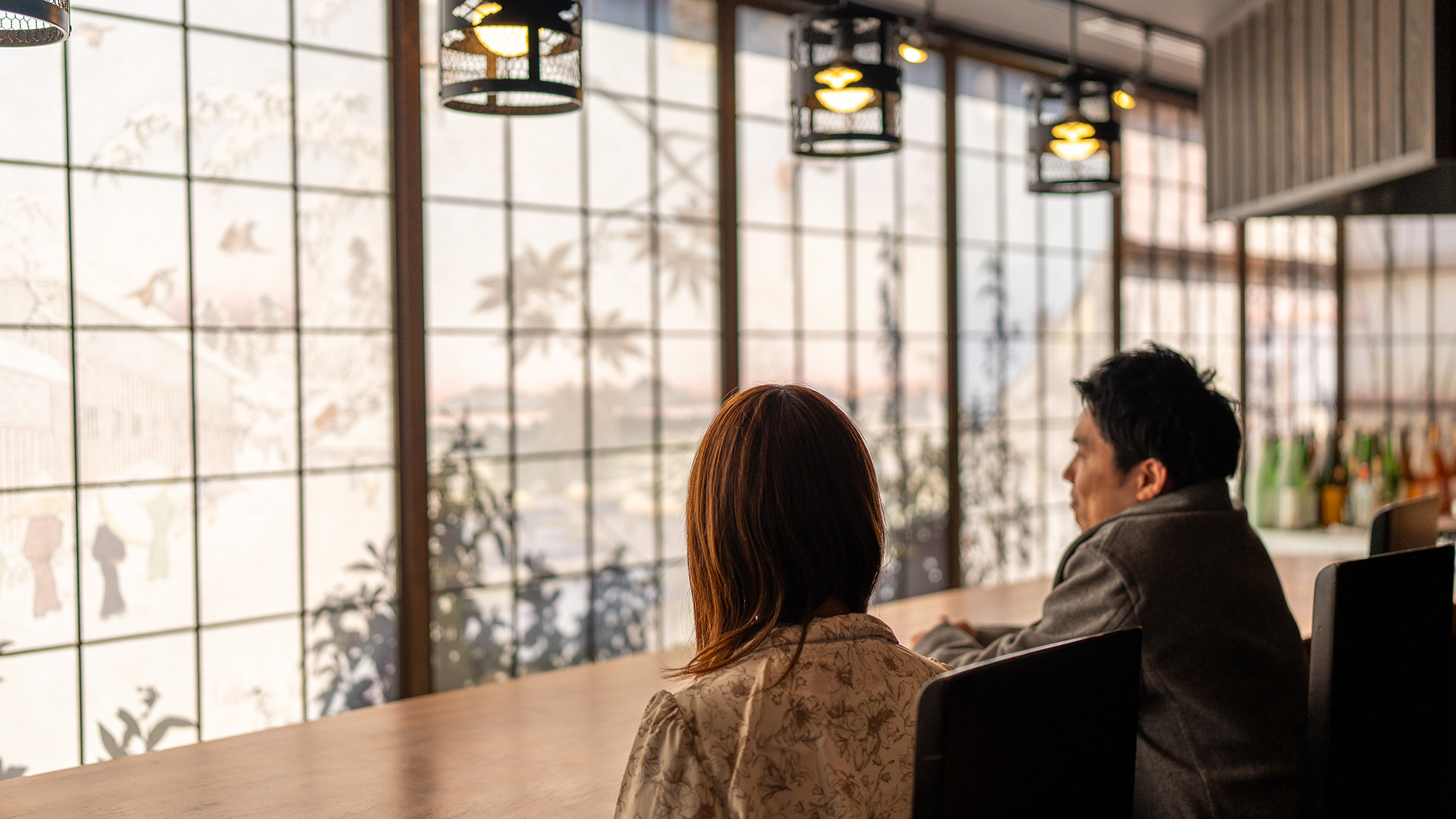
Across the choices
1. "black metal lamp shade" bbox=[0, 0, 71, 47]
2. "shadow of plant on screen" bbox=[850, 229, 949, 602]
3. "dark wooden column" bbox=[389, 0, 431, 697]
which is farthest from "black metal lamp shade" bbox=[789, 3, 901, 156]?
"shadow of plant on screen" bbox=[850, 229, 949, 602]

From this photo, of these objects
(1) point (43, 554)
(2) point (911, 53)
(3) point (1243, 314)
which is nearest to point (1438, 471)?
(3) point (1243, 314)

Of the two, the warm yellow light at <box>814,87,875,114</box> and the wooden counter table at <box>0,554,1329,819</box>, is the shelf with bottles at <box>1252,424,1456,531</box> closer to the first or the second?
the warm yellow light at <box>814,87,875,114</box>

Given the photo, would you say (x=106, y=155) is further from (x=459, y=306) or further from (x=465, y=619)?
(x=465, y=619)

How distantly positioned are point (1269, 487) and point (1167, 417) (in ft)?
9.74

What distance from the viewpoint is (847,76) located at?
2.03m

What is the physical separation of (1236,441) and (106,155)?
2684 millimetres

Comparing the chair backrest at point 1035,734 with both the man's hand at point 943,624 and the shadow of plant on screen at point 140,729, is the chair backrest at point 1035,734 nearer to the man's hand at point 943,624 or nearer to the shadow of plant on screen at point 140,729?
the man's hand at point 943,624

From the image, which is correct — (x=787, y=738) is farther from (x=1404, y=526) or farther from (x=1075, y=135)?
(x=1075, y=135)

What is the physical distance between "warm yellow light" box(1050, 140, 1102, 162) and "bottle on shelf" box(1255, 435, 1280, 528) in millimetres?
2121

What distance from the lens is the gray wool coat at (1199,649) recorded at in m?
1.45

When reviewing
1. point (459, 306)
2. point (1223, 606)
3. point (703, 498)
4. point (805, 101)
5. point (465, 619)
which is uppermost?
point (805, 101)

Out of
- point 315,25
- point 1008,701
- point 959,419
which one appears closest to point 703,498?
point 1008,701

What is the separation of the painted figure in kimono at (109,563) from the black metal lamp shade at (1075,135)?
8.30 ft

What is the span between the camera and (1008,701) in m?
0.90
